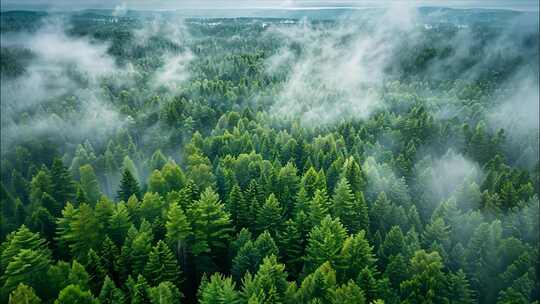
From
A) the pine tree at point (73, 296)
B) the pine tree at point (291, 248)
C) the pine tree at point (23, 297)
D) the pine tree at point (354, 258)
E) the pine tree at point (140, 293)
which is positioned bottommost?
the pine tree at point (291, 248)

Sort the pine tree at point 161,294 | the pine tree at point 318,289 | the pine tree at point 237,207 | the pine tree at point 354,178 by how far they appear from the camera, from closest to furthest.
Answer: the pine tree at point 161,294
the pine tree at point 318,289
the pine tree at point 237,207
the pine tree at point 354,178

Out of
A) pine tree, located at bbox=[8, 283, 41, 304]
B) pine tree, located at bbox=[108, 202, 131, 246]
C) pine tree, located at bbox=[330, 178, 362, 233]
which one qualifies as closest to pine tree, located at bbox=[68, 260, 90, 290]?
pine tree, located at bbox=[8, 283, 41, 304]

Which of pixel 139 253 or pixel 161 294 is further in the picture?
pixel 139 253

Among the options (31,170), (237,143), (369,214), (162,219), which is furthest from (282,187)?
(31,170)

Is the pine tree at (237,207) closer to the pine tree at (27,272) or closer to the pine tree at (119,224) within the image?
the pine tree at (119,224)

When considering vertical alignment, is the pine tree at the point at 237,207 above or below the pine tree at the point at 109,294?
below

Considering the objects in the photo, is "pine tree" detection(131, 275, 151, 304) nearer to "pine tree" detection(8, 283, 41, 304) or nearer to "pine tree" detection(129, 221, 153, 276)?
"pine tree" detection(129, 221, 153, 276)

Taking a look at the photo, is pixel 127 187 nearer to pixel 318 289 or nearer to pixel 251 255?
pixel 251 255

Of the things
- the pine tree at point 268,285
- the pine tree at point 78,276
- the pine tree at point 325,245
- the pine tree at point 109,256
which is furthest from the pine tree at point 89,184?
the pine tree at point 325,245

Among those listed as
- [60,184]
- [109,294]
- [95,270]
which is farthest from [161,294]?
[60,184]
